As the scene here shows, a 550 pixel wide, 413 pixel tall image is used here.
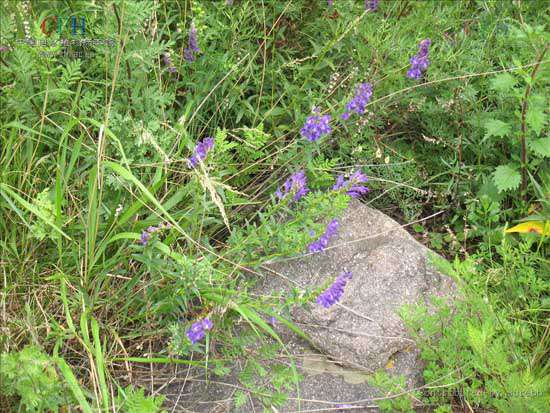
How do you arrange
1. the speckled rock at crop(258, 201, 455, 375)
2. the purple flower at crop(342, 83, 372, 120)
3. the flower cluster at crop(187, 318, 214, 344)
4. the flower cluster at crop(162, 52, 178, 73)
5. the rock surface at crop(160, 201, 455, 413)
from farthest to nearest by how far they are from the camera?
1. the flower cluster at crop(162, 52, 178, 73)
2. the purple flower at crop(342, 83, 372, 120)
3. the speckled rock at crop(258, 201, 455, 375)
4. the rock surface at crop(160, 201, 455, 413)
5. the flower cluster at crop(187, 318, 214, 344)

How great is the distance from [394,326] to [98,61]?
1770mm

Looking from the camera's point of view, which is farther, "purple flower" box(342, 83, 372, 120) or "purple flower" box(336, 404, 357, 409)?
"purple flower" box(342, 83, 372, 120)

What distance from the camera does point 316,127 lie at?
294cm

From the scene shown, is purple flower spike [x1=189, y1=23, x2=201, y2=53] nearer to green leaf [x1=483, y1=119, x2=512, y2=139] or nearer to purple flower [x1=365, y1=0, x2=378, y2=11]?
purple flower [x1=365, y1=0, x2=378, y2=11]

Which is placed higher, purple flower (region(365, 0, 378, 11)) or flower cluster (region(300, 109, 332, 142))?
purple flower (region(365, 0, 378, 11))

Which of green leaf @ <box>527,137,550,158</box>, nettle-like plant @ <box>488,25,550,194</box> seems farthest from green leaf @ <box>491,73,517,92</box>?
green leaf @ <box>527,137,550,158</box>

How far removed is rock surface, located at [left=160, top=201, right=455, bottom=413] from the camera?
2.71 meters

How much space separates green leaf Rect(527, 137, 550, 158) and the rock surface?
0.72 m

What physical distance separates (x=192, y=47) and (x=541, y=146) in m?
1.72

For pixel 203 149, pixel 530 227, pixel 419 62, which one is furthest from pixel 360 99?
pixel 530 227

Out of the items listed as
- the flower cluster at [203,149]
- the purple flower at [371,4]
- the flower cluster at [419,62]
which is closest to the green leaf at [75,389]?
the flower cluster at [203,149]

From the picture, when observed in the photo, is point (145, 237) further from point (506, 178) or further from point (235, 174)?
point (506, 178)

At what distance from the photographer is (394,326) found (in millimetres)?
2885

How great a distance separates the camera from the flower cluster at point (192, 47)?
3.12 metres
